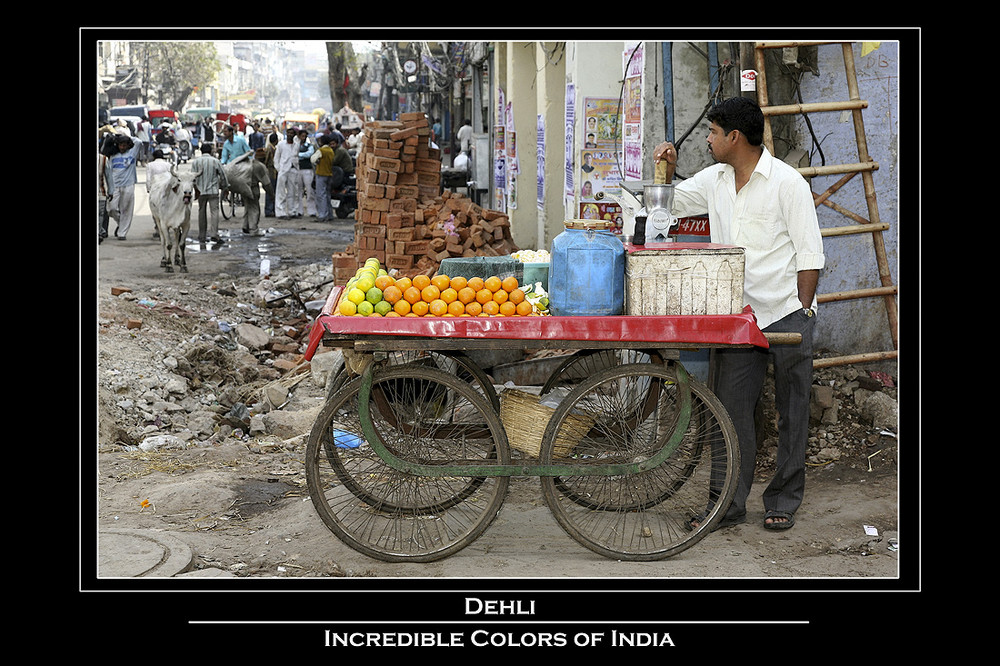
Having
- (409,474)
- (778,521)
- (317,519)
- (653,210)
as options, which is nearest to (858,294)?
(778,521)

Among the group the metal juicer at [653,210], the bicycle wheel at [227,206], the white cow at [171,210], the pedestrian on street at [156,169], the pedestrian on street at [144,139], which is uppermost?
the pedestrian on street at [144,139]

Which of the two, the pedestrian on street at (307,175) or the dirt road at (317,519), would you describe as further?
the pedestrian on street at (307,175)

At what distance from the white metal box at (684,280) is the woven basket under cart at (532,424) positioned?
66 cm

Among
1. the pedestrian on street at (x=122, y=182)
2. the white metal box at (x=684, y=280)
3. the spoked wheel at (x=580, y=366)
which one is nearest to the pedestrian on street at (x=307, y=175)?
the pedestrian on street at (x=122, y=182)

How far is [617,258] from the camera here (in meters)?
4.29

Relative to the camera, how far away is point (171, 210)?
14125 mm

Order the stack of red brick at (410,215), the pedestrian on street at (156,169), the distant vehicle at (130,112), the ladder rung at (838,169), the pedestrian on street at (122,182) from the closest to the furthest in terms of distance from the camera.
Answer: the ladder rung at (838,169) → the stack of red brick at (410,215) → the pedestrian on street at (156,169) → the pedestrian on street at (122,182) → the distant vehicle at (130,112)

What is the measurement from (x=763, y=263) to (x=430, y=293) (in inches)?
63.1

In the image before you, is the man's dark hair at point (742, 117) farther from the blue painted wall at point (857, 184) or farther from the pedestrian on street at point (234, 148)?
the pedestrian on street at point (234, 148)

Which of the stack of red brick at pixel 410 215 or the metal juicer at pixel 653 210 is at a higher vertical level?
the stack of red brick at pixel 410 215

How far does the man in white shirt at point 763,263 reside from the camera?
462 cm

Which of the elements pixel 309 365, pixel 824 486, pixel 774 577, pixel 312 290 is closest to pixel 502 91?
pixel 312 290

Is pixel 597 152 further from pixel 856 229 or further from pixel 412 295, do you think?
pixel 412 295
